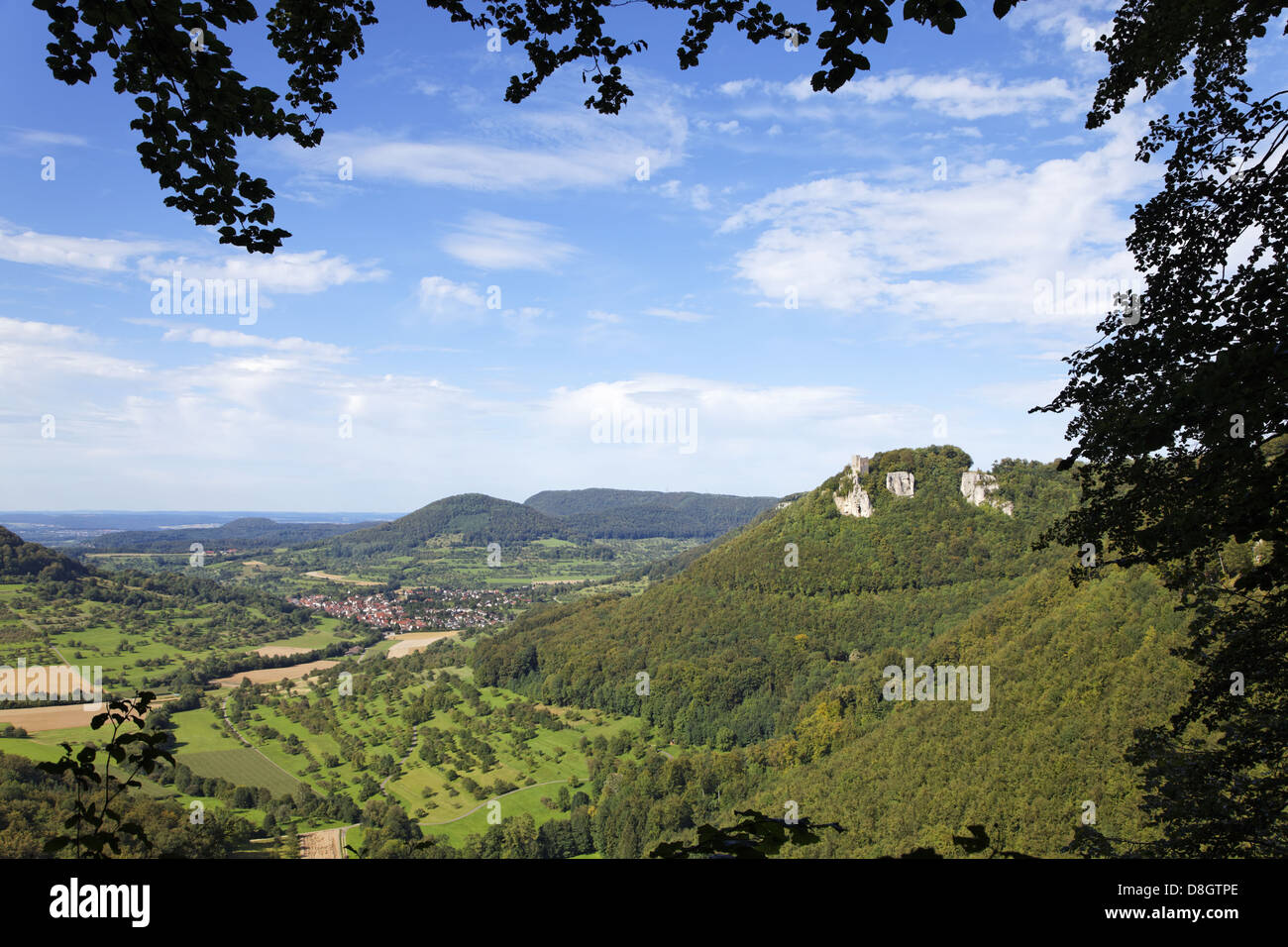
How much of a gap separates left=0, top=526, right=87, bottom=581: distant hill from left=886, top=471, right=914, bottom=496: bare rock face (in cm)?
11513

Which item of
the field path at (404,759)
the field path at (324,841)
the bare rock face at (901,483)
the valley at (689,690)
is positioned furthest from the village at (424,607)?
the field path at (324,841)

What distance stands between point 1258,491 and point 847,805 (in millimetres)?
34485

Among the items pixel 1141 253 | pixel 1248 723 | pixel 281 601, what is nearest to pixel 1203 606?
pixel 1248 723

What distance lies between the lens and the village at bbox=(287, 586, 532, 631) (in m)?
115

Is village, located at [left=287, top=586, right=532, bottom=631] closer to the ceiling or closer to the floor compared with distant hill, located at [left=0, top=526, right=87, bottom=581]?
closer to the floor

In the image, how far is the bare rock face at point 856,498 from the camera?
83.1 meters

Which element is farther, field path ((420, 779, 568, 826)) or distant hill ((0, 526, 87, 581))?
distant hill ((0, 526, 87, 581))

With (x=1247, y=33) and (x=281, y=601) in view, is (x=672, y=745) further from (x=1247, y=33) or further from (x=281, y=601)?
(x=281, y=601)

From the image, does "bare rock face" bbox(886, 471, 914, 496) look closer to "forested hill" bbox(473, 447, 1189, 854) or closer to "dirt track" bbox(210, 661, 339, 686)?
"forested hill" bbox(473, 447, 1189, 854)

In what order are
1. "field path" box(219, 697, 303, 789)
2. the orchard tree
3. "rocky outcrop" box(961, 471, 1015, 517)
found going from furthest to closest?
"rocky outcrop" box(961, 471, 1015, 517) → "field path" box(219, 697, 303, 789) → the orchard tree

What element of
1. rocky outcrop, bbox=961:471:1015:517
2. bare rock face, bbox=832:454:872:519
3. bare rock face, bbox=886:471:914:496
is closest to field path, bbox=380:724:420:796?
bare rock face, bbox=832:454:872:519

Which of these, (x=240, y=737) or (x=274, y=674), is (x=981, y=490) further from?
(x=274, y=674)

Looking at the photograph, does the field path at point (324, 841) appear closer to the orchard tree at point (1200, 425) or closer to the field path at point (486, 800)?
the field path at point (486, 800)
